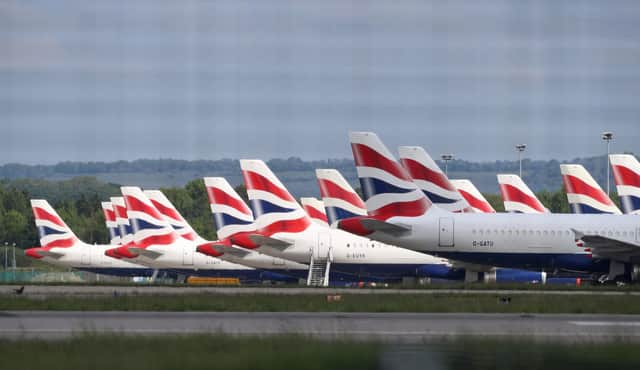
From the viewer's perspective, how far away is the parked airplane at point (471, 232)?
5816cm

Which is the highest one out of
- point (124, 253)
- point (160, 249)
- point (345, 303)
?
point (345, 303)

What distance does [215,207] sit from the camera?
8250cm

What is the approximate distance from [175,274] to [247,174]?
26342 millimetres

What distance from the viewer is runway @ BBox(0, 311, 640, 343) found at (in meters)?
28.7

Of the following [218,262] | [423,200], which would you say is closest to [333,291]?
[423,200]

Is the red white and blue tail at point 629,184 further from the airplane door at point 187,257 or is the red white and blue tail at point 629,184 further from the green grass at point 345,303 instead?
the airplane door at point 187,257

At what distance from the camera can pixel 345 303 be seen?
4228 cm

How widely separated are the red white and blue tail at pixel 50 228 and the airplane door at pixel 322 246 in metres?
38.9

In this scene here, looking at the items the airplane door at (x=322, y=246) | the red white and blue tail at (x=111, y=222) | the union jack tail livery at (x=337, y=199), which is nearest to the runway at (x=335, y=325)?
the airplane door at (x=322, y=246)

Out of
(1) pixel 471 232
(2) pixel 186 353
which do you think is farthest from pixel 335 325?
(1) pixel 471 232

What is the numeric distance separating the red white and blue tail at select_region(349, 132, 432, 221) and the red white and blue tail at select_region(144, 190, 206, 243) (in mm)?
40972

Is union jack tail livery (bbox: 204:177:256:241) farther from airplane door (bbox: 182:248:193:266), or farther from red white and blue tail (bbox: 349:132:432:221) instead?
→ red white and blue tail (bbox: 349:132:432:221)

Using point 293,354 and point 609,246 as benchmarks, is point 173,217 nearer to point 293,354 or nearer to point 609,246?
point 609,246

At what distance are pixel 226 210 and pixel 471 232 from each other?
28.0m
